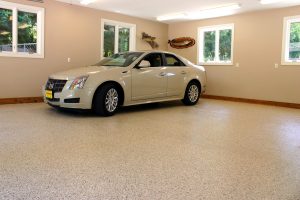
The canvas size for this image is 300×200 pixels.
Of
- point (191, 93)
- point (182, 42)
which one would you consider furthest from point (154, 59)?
point (182, 42)

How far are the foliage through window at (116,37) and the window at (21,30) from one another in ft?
5.92

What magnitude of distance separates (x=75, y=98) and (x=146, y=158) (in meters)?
2.46

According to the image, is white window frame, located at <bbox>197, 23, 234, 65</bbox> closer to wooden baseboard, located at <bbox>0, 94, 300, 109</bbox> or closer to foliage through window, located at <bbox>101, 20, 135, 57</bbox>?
wooden baseboard, located at <bbox>0, 94, 300, 109</bbox>

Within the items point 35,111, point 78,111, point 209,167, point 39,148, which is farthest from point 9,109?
point 209,167

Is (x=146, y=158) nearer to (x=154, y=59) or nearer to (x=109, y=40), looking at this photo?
(x=154, y=59)

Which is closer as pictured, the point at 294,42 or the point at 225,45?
the point at 294,42

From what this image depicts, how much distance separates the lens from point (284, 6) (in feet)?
22.8

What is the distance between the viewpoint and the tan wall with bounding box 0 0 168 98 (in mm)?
6375

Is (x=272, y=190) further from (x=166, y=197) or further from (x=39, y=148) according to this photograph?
(x=39, y=148)

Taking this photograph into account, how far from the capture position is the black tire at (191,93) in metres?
6.71

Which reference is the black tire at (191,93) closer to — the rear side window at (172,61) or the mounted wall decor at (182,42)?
the rear side window at (172,61)

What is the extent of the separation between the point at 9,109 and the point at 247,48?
625 centimetres

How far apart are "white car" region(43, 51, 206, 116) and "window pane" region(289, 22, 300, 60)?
8.20ft

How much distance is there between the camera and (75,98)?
4.74 metres
